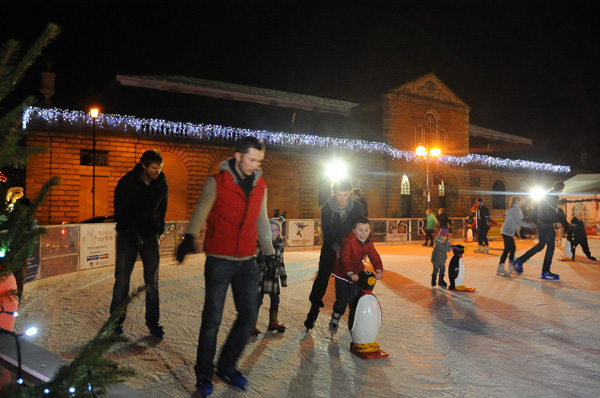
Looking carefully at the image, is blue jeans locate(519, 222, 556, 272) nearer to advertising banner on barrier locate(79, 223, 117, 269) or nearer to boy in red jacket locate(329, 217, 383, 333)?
boy in red jacket locate(329, 217, 383, 333)

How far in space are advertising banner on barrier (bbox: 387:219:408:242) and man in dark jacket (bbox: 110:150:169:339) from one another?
1553cm

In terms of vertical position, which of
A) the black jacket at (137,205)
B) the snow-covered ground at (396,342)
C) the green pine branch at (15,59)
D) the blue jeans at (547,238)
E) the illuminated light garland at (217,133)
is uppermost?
the illuminated light garland at (217,133)

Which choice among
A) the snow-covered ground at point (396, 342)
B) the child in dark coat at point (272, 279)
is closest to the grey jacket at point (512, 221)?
the snow-covered ground at point (396, 342)

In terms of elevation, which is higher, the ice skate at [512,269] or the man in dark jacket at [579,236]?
the man in dark jacket at [579,236]

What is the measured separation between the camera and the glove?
129 inches

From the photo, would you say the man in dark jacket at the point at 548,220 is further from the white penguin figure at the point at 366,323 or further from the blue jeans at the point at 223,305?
the blue jeans at the point at 223,305

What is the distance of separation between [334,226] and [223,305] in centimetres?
212

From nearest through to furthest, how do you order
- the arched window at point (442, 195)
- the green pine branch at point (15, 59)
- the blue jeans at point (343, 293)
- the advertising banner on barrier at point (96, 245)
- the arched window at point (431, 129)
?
the green pine branch at point (15, 59)
the blue jeans at point (343, 293)
the advertising banner on barrier at point (96, 245)
the arched window at point (431, 129)
the arched window at point (442, 195)

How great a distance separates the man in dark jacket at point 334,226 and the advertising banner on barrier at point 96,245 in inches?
252

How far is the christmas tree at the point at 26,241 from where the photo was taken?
129 cm

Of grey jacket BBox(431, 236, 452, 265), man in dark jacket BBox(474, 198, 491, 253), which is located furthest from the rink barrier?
man in dark jacket BBox(474, 198, 491, 253)

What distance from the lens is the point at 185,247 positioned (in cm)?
331

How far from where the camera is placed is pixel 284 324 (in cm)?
572

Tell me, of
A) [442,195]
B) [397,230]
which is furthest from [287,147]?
[442,195]
